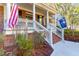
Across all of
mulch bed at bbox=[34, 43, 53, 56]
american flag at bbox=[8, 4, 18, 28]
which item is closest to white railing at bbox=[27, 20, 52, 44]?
mulch bed at bbox=[34, 43, 53, 56]

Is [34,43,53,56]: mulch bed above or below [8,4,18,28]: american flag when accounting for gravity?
below

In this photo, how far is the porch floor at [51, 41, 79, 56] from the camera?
3030 mm

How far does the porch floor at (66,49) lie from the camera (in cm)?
303

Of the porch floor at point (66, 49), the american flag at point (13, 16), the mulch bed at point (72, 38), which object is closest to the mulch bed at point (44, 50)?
the porch floor at point (66, 49)

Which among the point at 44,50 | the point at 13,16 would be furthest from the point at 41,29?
the point at 13,16

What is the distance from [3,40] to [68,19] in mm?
870

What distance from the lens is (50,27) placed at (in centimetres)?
310

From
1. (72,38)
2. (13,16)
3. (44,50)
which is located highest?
(13,16)

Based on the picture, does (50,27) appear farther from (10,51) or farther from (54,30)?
(10,51)

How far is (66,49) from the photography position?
10.0ft

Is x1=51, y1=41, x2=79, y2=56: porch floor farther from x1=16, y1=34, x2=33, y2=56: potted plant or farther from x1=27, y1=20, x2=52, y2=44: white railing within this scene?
x1=16, y1=34, x2=33, y2=56: potted plant

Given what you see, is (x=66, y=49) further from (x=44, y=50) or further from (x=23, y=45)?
(x=23, y=45)

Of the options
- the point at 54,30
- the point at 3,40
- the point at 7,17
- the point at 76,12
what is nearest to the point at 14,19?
the point at 7,17

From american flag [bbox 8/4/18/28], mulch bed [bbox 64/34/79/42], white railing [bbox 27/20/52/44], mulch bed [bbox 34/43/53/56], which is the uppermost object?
american flag [bbox 8/4/18/28]
